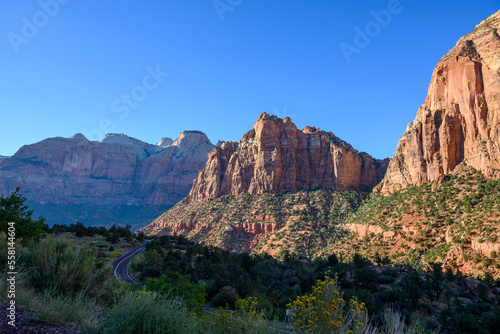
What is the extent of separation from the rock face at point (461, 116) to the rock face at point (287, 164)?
24642mm

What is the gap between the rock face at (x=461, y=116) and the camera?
143 feet

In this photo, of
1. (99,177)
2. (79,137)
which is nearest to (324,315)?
(99,177)

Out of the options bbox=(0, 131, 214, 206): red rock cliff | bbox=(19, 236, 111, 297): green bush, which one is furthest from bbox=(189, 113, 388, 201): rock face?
bbox=(19, 236, 111, 297): green bush

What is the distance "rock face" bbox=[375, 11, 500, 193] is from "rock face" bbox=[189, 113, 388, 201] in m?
24.6

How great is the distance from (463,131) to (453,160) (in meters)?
5.45

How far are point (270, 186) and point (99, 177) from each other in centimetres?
12725

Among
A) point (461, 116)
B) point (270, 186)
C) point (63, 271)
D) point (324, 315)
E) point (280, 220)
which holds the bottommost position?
point (63, 271)

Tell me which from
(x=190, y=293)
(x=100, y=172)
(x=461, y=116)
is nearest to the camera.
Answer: (x=190, y=293)

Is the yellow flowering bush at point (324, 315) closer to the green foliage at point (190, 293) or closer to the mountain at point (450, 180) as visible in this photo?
the green foliage at point (190, 293)

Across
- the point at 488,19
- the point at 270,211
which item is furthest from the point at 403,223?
the point at 488,19

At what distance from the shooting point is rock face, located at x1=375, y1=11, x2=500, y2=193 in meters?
43.5

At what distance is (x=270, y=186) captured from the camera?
287 feet

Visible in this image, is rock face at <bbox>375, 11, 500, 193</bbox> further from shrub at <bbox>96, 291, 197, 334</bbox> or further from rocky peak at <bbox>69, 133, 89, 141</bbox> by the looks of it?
rocky peak at <bbox>69, 133, 89, 141</bbox>

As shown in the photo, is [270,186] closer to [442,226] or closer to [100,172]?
[442,226]
